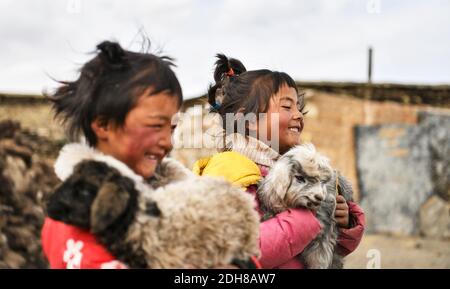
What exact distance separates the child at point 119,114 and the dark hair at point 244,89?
2.24 ft

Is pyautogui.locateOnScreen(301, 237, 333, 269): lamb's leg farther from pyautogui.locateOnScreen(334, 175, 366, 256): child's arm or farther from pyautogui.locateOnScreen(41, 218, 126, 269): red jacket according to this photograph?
pyautogui.locateOnScreen(41, 218, 126, 269): red jacket

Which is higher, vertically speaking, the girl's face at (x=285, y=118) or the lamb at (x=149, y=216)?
the girl's face at (x=285, y=118)

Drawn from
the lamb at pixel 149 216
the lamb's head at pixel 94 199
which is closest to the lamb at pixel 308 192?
the lamb at pixel 149 216

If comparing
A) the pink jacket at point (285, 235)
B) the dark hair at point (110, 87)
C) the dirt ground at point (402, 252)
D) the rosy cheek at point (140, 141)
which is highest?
the dark hair at point (110, 87)

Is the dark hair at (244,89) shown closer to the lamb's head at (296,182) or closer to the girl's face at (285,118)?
the girl's face at (285,118)

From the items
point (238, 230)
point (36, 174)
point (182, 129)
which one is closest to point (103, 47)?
point (238, 230)

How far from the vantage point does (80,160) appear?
54.5 inches

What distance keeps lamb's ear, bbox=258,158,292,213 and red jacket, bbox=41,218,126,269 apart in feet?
2.29

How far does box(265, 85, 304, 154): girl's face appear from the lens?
6.95 ft

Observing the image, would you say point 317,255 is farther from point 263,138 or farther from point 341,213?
point 263,138

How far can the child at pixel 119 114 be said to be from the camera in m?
1.44

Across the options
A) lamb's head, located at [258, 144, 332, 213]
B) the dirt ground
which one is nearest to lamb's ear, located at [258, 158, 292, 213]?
lamb's head, located at [258, 144, 332, 213]
